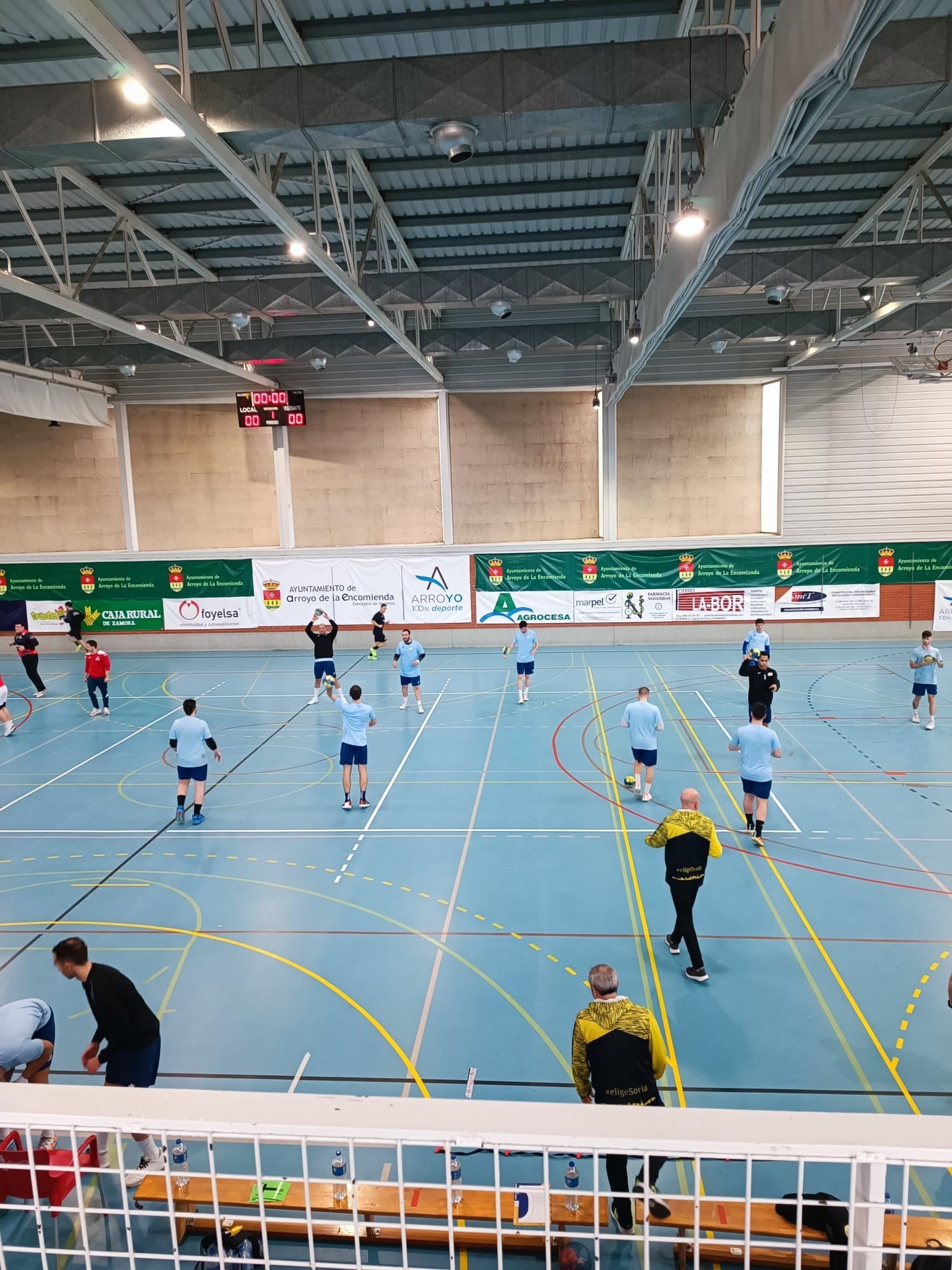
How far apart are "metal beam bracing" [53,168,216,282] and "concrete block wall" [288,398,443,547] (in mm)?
8201

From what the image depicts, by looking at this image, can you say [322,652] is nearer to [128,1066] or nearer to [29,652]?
[29,652]

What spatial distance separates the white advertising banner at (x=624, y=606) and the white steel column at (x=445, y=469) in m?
4.90

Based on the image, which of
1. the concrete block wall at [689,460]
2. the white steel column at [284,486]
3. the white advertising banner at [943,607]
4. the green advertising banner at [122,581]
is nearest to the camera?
the white advertising banner at [943,607]

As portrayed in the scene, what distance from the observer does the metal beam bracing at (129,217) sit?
13.9 meters

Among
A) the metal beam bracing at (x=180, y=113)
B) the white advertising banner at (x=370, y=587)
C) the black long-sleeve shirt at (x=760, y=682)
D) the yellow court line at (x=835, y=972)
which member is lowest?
the yellow court line at (x=835, y=972)

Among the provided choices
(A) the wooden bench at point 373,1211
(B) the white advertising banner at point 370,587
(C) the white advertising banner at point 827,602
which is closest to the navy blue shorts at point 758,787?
(A) the wooden bench at point 373,1211

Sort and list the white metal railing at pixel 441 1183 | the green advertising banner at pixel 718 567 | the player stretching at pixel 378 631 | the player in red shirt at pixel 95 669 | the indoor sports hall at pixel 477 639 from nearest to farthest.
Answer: the white metal railing at pixel 441 1183, the indoor sports hall at pixel 477 639, the player in red shirt at pixel 95 669, the player stretching at pixel 378 631, the green advertising banner at pixel 718 567

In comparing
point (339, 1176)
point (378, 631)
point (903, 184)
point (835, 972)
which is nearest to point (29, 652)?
point (378, 631)

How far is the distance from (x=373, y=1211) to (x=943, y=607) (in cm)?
2610

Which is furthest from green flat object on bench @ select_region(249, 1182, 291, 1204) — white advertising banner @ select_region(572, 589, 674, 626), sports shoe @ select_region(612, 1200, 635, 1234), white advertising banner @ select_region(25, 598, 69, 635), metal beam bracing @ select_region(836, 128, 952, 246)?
white advertising banner @ select_region(25, 598, 69, 635)

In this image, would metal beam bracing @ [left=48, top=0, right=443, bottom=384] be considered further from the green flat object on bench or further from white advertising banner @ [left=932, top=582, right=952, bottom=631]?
white advertising banner @ [left=932, top=582, right=952, bottom=631]

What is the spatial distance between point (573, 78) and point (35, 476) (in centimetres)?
2638

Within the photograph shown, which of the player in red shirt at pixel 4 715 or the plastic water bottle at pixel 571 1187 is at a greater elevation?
the player in red shirt at pixel 4 715

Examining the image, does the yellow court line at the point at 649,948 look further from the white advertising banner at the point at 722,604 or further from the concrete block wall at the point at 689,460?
the concrete block wall at the point at 689,460
